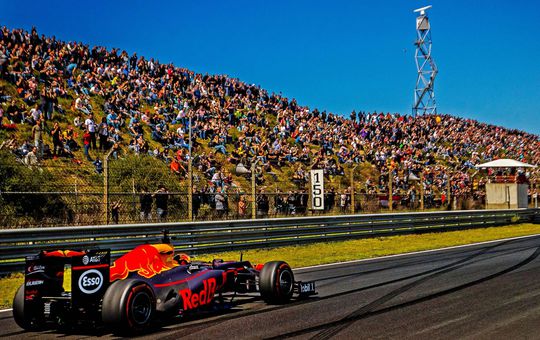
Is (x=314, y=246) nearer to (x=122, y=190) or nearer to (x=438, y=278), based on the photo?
(x=122, y=190)

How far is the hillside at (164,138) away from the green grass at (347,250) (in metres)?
1.43

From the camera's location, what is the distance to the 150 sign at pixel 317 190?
1953cm

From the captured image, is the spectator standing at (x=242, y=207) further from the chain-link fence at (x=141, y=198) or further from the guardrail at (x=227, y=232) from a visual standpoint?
the guardrail at (x=227, y=232)

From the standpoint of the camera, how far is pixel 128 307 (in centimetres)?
669

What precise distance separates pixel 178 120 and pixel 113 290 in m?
19.8

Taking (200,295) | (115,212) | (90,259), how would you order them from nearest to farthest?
(90,259)
(200,295)
(115,212)

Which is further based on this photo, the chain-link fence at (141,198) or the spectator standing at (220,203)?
the spectator standing at (220,203)

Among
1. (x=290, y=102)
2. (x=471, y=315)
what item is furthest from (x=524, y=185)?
(x=471, y=315)

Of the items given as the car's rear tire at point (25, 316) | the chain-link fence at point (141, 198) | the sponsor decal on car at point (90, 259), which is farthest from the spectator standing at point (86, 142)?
the sponsor decal on car at point (90, 259)

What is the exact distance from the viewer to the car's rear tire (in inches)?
281

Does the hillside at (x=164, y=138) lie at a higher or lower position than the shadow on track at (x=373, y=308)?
higher

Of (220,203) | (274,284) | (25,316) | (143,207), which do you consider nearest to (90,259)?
(25,316)

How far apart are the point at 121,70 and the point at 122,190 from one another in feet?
33.7

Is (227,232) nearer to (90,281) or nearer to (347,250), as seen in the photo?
(347,250)
